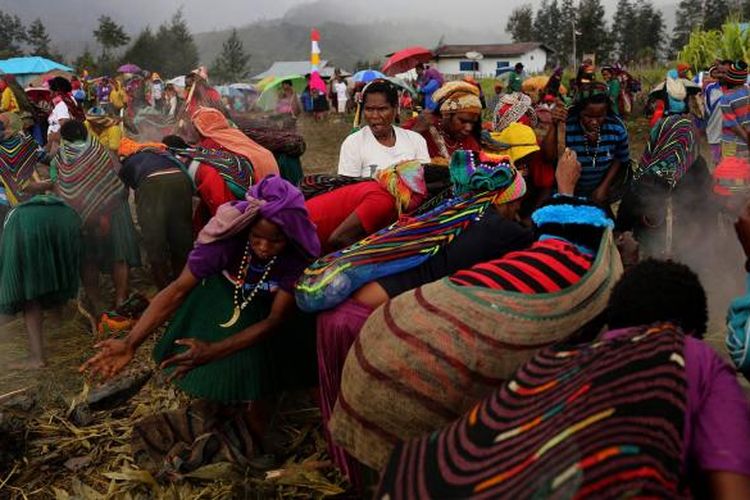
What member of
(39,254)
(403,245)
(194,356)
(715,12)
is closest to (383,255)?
(403,245)

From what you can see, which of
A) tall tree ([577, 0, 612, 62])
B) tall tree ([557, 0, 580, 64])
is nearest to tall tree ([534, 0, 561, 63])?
tall tree ([557, 0, 580, 64])

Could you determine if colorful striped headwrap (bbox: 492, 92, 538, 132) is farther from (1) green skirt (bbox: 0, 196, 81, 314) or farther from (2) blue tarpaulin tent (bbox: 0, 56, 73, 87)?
(2) blue tarpaulin tent (bbox: 0, 56, 73, 87)

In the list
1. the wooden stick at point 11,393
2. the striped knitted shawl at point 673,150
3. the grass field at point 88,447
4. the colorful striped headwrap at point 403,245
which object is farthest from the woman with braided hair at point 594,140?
the wooden stick at point 11,393

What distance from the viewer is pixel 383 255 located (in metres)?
2.78

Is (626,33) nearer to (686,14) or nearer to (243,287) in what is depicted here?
(686,14)

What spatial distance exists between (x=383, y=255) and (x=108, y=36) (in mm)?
61458

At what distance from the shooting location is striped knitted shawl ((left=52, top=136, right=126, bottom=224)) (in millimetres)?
5219

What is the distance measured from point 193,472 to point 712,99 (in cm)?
723

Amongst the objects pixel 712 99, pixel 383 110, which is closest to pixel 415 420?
pixel 383 110

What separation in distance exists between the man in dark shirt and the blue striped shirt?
2.81m

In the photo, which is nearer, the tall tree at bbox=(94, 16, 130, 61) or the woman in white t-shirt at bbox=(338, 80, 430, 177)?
the woman in white t-shirt at bbox=(338, 80, 430, 177)

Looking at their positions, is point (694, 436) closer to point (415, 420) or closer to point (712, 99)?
Answer: point (415, 420)

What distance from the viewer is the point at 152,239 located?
17.5 ft

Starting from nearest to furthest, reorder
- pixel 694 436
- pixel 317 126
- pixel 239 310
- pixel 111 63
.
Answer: pixel 694 436 < pixel 239 310 < pixel 317 126 < pixel 111 63
